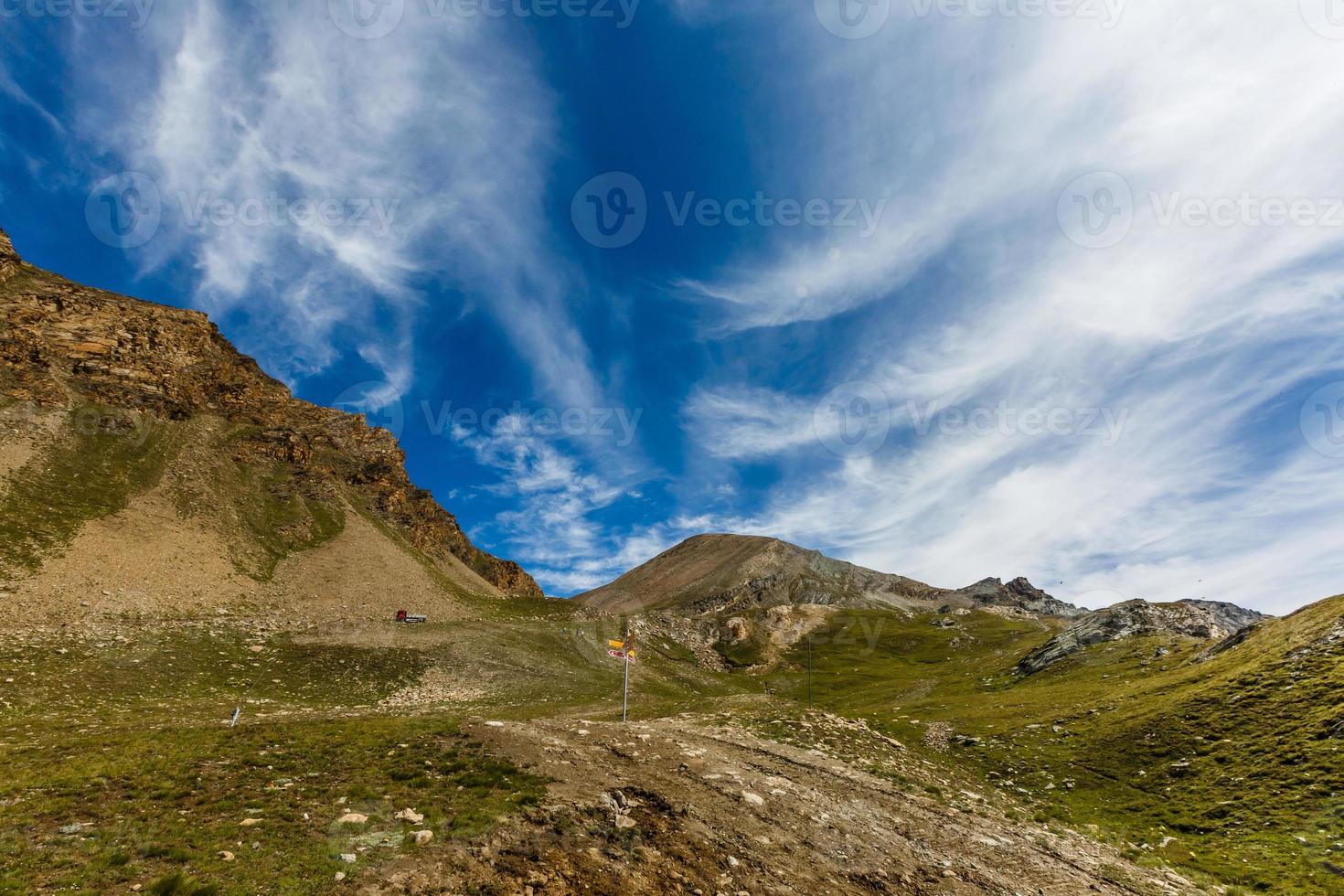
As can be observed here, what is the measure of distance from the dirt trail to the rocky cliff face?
380 feet

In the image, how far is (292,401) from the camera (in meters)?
138

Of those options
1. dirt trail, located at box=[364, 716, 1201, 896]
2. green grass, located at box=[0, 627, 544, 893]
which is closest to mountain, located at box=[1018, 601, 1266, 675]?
dirt trail, located at box=[364, 716, 1201, 896]

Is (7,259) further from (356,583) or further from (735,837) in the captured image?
(735,837)

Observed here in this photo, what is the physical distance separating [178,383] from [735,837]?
13948cm

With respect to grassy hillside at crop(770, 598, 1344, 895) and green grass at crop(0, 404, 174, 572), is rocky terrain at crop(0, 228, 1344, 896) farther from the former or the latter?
green grass at crop(0, 404, 174, 572)

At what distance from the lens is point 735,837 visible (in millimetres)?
15727

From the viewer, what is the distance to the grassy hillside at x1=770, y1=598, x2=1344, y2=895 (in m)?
20.6

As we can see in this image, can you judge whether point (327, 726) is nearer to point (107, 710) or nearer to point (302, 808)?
point (302, 808)

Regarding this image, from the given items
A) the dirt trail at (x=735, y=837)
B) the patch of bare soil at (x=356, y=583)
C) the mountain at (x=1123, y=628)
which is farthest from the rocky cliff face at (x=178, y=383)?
the mountain at (x=1123, y=628)

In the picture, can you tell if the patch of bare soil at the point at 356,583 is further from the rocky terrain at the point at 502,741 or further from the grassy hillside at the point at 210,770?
the grassy hillside at the point at 210,770

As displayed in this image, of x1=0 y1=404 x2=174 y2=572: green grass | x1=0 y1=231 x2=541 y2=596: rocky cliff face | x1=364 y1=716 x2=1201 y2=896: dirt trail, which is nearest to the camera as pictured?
x1=364 y1=716 x2=1201 y2=896: dirt trail

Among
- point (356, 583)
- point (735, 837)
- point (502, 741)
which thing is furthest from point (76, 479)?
point (735, 837)

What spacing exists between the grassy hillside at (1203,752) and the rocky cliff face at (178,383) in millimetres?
125158

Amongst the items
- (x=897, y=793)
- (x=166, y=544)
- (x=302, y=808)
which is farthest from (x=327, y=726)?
(x=166, y=544)
